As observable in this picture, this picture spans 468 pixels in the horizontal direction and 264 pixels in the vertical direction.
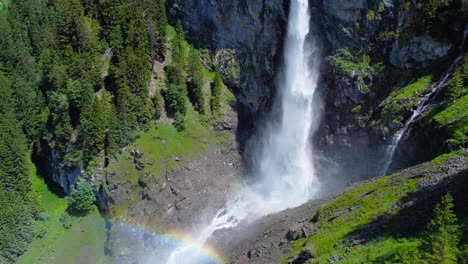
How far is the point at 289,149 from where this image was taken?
88688mm

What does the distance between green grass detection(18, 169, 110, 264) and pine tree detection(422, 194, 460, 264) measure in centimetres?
5530

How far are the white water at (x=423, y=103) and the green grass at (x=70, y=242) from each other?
48.5 metres

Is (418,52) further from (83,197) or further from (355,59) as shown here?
(83,197)

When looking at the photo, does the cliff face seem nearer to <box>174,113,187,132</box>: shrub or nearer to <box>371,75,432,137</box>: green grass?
<box>371,75,432,137</box>: green grass

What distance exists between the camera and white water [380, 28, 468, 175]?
207 ft

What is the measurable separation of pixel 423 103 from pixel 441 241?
35.7 m

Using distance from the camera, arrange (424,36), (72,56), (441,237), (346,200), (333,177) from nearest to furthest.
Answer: (441,237) → (346,200) → (424,36) → (333,177) → (72,56)

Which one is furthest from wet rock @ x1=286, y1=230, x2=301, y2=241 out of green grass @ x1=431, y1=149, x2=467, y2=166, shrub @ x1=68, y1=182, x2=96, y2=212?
shrub @ x1=68, y1=182, x2=96, y2=212

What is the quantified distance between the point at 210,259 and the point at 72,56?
4994 centimetres

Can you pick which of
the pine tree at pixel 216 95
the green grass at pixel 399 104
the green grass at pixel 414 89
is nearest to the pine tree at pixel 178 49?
the pine tree at pixel 216 95

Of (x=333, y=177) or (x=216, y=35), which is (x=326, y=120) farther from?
(x=216, y=35)

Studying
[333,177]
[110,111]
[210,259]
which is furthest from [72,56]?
[333,177]

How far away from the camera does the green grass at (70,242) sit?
251 feet

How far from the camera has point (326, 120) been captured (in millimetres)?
82125
